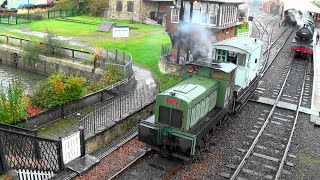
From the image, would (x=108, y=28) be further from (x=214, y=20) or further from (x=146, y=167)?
(x=146, y=167)

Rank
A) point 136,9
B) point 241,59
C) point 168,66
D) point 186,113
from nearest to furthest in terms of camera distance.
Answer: point 186,113
point 241,59
point 168,66
point 136,9

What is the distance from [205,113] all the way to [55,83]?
724 centimetres

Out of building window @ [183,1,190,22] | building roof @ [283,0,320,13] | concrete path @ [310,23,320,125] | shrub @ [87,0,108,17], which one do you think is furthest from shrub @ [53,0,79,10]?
concrete path @ [310,23,320,125]

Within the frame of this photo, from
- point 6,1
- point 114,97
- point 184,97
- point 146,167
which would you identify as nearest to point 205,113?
point 184,97

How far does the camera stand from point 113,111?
51.2ft

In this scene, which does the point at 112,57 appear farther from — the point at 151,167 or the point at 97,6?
the point at 97,6

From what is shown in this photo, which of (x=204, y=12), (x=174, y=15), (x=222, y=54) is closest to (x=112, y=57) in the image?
(x=174, y=15)

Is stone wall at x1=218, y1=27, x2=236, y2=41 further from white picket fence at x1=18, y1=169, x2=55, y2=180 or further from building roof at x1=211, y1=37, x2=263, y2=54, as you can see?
white picket fence at x1=18, y1=169, x2=55, y2=180

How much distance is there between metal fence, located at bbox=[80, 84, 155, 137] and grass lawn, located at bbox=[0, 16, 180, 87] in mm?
2842

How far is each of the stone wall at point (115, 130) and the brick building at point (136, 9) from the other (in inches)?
1288

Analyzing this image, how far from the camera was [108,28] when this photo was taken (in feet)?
123

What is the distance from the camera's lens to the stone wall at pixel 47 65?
78.1ft

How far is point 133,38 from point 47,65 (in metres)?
11.1

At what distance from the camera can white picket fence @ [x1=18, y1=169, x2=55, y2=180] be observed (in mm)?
10320
